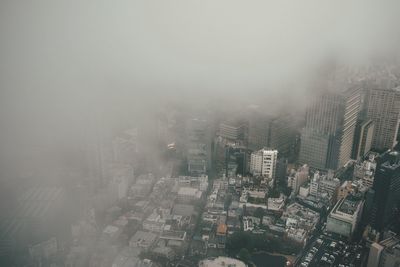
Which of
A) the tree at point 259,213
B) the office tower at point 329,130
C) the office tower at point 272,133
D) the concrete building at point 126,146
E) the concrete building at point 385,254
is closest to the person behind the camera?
the concrete building at point 385,254

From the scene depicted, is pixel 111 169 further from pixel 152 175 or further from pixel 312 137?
pixel 312 137

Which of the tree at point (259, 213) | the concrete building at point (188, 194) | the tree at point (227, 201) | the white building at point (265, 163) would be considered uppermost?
the white building at point (265, 163)

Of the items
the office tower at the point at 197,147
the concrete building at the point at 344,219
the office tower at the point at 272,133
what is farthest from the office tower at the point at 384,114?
the office tower at the point at 197,147

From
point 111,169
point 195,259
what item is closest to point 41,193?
point 111,169

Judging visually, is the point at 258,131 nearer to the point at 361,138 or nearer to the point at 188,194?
the point at 361,138

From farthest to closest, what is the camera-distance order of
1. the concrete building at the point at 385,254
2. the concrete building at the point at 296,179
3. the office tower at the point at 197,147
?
the office tower at the point at 197,147 → the concrete building at the point at 296,179 → the concrete building at the point at 385,254

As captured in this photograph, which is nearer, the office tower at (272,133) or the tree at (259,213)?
the tree at (259,213)

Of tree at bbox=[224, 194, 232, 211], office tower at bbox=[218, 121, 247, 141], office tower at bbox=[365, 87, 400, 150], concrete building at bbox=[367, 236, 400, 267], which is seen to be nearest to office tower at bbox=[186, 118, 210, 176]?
tree at bbox=[224, 194, 232, 211]

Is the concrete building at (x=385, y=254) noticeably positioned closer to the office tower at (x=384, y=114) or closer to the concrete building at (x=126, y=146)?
the concrete building at (x=126, y=146)

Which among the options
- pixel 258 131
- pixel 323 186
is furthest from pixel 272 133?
pixel 323 186
